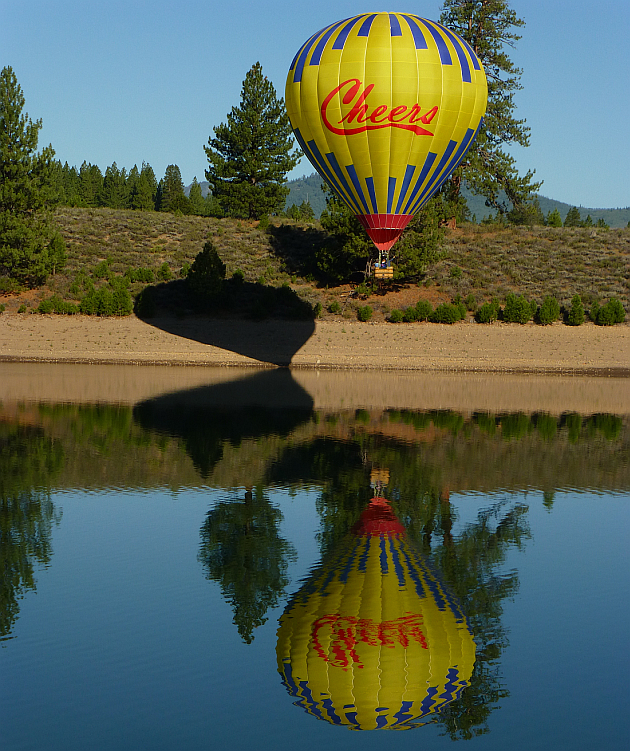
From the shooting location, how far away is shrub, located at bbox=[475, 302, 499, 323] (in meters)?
52.8

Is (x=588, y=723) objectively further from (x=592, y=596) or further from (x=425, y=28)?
(x=425, y=28)

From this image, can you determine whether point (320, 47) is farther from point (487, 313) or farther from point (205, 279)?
point (487, 313)

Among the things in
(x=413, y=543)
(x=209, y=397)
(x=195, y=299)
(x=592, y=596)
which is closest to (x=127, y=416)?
(x=209, y=397)

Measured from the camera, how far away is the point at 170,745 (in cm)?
852

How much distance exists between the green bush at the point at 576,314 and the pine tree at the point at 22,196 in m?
32.9

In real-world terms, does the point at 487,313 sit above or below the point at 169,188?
below

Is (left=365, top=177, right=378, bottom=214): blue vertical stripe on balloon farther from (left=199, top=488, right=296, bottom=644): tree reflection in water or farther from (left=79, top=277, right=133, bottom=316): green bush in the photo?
(left=79, top=277, right=133, bottom=316): green bush

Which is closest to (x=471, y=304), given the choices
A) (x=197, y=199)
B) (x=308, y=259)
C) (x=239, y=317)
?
(x=308, y=259)

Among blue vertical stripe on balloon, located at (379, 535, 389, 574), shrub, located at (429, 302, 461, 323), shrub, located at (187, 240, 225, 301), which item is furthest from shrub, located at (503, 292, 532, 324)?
blue vertical stripe on balloon, located at (379, 535, 389, 574)

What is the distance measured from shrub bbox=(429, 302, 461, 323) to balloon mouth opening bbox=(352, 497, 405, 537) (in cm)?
3480

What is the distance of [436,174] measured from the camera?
3238 centimetres

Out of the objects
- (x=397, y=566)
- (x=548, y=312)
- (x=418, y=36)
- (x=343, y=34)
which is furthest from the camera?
(x=548, y=312)

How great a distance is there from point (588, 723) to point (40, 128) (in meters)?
53.6

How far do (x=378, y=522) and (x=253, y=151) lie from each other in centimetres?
6024
